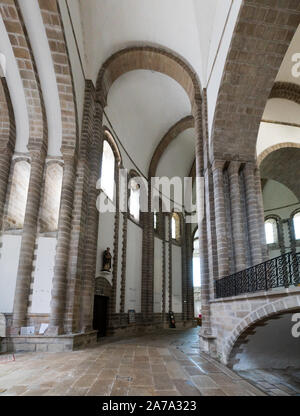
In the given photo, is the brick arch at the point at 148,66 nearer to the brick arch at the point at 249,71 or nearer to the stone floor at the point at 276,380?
the brick arch at the point at 249,71

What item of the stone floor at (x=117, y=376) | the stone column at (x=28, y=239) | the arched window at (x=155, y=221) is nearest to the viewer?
the stone floor at (x=117, y=376)

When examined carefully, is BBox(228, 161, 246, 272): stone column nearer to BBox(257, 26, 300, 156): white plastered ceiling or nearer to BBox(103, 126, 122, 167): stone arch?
BBox(257, 26, 300, 156): white plastered ceiling

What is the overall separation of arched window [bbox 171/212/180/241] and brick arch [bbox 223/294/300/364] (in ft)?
47.1

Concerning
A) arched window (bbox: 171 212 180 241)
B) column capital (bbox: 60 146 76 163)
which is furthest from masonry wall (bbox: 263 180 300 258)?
column capital (bbox: 60 146 76 163)

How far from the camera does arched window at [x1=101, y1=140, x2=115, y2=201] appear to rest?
13.3 meters

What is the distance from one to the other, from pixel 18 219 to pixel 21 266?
68.0 inches

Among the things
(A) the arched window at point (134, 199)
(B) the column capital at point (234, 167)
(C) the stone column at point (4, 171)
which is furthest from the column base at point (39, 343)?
(A) the arched window at point (134, 199)

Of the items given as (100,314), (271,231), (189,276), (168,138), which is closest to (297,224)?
(271,231)

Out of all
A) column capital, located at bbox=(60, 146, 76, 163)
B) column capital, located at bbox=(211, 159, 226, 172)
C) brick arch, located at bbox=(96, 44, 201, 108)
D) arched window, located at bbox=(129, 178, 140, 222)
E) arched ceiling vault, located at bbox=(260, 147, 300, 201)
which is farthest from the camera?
arched window, located at bbox=(129, 178, 140, 222)

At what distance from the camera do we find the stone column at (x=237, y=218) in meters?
9.33

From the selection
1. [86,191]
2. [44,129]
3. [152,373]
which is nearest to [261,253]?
[152,373]

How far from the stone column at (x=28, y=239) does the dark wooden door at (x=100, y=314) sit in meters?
3.91

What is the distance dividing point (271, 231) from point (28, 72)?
19318mm

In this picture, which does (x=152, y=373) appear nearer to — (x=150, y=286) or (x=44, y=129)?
(x=44, y=129)
